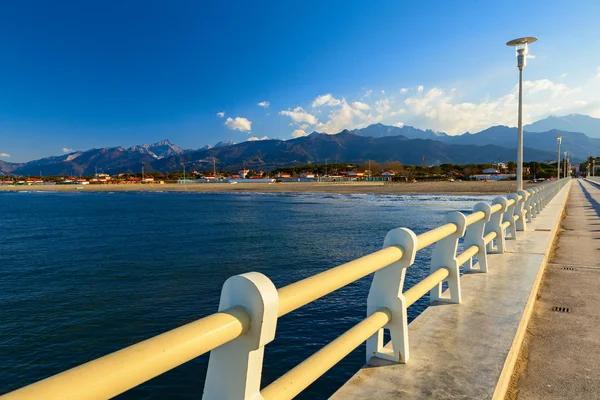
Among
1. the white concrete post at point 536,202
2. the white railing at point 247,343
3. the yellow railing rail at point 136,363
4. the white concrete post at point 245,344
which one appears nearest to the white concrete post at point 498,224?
the white railing at point 247,343

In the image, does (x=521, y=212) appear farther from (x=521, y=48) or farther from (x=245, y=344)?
(x=245, y=344)

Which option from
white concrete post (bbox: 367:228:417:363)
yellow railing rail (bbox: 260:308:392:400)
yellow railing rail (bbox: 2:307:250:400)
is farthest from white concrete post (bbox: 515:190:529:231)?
yellow railing rail (bbox: 2:307:250:400)

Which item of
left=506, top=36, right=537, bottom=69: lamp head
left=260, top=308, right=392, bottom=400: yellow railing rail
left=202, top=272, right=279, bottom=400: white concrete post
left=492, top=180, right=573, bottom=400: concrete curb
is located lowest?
left=492, top=180, right=573, bottom=400: concrete curb

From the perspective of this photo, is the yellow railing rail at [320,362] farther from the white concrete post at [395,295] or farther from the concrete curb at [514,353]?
the concrete curb at [514,353]

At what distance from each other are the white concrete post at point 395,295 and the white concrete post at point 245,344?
162 centimetres

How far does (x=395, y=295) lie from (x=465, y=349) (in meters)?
0.85

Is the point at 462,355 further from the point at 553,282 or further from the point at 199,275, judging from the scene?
the point at 199,275

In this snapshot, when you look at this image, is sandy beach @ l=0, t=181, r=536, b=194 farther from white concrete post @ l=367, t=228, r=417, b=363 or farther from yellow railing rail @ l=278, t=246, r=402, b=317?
yellow railing rail @ l=278, t=246, r=402, b=317

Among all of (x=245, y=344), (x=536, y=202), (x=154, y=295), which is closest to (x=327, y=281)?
(x=245, y=344)

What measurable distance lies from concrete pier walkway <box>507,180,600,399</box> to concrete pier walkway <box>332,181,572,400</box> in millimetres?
107

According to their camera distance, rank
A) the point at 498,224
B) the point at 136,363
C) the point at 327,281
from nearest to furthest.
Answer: the point at 136,363 → the point at 327,281 → the point at 498,224

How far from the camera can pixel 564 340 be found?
3832 mm

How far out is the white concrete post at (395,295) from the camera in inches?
121

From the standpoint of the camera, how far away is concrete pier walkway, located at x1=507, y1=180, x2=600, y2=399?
301 centimetres
